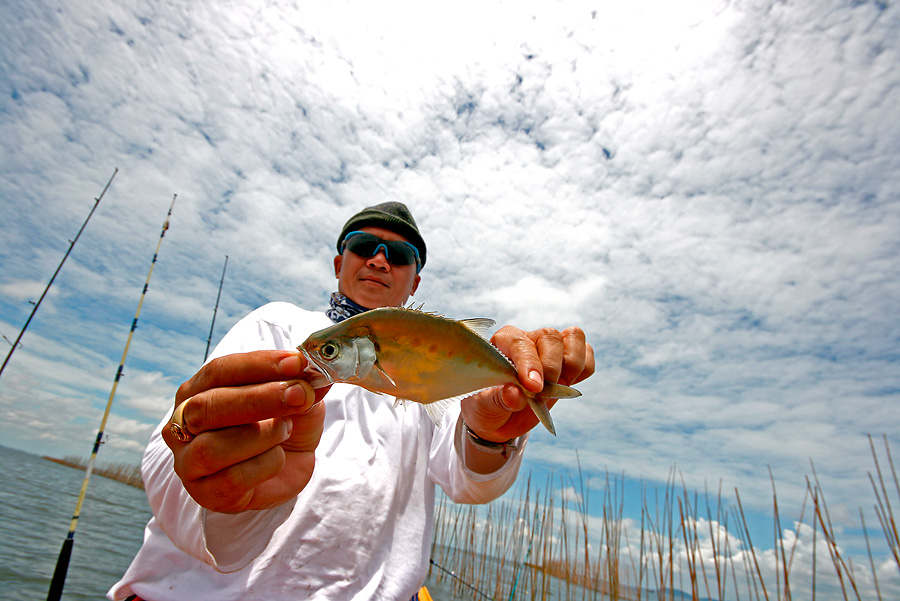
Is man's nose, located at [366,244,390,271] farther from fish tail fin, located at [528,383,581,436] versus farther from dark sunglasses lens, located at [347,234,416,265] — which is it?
fish tail fin, located at [528,383,581,436]

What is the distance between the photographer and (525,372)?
5.49 ft

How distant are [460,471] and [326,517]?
0.83m

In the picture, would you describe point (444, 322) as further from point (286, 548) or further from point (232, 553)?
point (286, 548)

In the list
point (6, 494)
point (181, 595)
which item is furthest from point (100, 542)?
point (181, 595)

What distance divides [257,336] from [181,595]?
53.5 inches

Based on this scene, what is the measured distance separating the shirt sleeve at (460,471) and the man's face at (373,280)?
3.56 ft

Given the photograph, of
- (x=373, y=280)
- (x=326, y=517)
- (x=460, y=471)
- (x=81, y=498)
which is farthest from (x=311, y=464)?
(x=81, y=498)

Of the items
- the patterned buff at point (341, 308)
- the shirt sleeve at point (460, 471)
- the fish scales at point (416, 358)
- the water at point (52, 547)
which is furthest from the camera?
the water at point (52, 547)

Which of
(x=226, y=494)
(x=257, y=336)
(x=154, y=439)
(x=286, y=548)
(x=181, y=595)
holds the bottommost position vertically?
(x=181, y=595)

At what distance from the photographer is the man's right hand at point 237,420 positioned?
4.42 feet

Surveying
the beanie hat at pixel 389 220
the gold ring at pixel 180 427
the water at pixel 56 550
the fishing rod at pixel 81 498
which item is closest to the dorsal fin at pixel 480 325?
the gold ring at pixel 180 427

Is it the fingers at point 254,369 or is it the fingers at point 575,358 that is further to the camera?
the fingers at point 575,358

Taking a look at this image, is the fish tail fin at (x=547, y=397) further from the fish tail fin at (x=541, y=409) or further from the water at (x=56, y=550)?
the water at (x=56, y=550)

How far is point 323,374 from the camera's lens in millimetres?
1408
